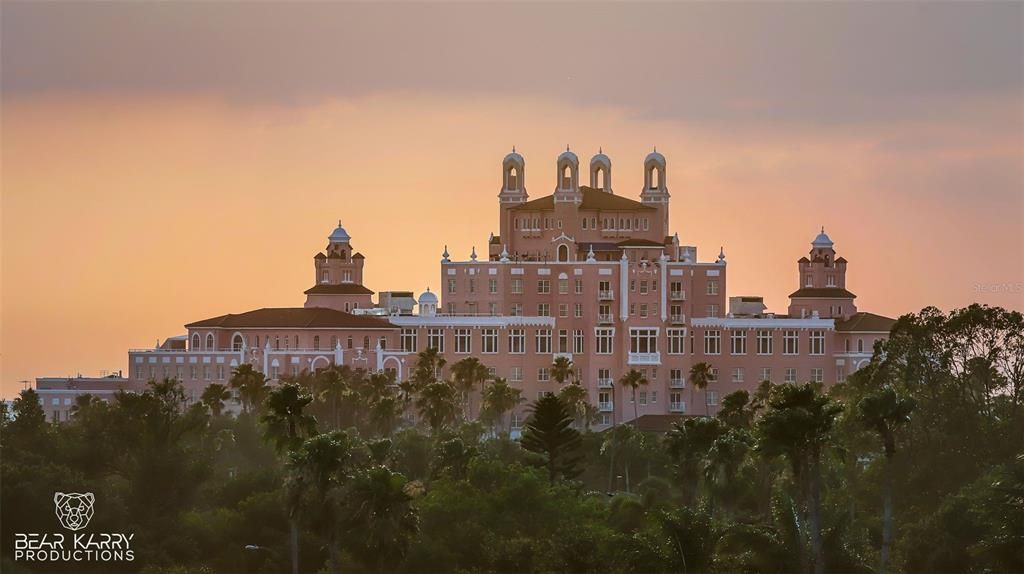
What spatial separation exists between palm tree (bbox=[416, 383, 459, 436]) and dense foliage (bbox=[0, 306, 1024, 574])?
17.3 meters

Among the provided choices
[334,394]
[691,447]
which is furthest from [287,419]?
[334,394]

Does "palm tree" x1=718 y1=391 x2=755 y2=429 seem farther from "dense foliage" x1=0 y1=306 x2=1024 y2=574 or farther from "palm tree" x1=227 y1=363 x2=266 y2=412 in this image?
"palm tree" x1=227 y1=363 x2=266 y2=412

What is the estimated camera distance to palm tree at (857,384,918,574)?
122 meters

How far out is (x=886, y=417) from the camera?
12250 centimetres

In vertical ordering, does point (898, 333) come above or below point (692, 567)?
above

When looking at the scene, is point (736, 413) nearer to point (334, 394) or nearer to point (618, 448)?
point (618, 448)

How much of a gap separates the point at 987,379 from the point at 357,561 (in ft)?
120

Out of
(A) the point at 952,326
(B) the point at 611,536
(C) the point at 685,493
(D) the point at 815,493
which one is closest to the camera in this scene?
(D) the point at 815,493

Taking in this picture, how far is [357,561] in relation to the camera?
11475cm

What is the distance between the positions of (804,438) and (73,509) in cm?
3222

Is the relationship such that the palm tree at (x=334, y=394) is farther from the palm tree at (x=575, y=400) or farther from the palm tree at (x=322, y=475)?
the palm tree at (x=322, y=475)

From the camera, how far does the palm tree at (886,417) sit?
12156 cm

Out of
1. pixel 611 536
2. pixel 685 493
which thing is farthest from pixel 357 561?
pixel 685 493

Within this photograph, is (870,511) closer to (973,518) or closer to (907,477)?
(907,477)
